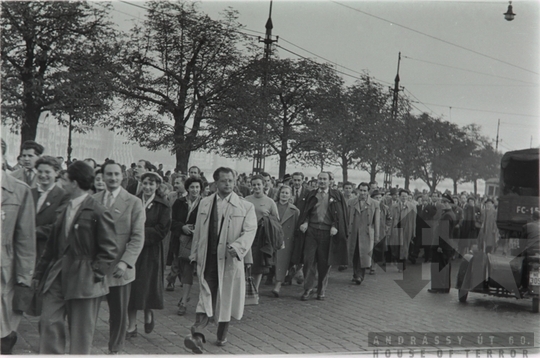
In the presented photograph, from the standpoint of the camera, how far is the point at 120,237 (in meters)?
6.07

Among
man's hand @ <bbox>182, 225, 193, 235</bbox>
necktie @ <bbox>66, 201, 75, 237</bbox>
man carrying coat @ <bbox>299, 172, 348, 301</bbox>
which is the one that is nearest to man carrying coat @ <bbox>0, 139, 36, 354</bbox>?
necktie @ <bbox>66, 201, 75, 237</bbox>

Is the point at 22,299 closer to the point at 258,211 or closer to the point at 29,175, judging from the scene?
the point at 29,175

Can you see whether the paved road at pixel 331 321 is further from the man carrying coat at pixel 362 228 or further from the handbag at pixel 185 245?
the handbag at pixel 185 245

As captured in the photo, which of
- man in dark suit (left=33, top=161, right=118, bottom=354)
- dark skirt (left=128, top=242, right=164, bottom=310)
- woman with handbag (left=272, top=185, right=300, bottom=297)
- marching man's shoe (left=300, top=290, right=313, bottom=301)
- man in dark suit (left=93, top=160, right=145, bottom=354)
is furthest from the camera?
woman with handbag (left=272, top=185, right=300, bottom=297)

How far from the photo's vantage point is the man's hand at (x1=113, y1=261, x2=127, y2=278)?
582 cm

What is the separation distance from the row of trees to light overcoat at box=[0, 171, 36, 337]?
11.5m

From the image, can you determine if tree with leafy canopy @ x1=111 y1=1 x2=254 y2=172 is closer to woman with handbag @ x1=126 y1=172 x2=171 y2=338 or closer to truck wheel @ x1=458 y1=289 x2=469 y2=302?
truck wheel @ x1=458 y1=289 x2=469 y2=302

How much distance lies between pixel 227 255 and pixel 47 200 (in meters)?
1.88

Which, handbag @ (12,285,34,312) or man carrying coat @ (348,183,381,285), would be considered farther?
man carrying coat @ (348,183,381,285)

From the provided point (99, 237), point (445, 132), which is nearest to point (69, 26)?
point (99, 237)

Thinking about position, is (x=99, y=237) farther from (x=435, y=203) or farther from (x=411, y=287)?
(x=435, y=203)

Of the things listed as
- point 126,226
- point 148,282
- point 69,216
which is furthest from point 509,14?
point 69,216

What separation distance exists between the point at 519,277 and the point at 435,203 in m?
8.15

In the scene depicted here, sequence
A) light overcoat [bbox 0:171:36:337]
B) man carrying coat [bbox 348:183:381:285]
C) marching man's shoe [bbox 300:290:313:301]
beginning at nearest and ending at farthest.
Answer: light overcoat [bbox 0:171:36:337], marching man's shoe [bbox 300:290:313:301], man carrying coat [bbox 348:183:381:285]
